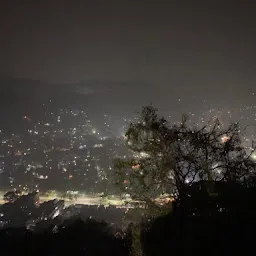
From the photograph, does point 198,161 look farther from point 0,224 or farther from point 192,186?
point 0,224

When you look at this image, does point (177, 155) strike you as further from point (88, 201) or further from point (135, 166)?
point (88, 201)

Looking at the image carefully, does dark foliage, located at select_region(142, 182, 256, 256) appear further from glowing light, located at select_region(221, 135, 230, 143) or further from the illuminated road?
the illuminated road

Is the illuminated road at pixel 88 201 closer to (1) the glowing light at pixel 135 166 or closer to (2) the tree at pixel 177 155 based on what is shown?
(1) the glowing light at pixel 135 166

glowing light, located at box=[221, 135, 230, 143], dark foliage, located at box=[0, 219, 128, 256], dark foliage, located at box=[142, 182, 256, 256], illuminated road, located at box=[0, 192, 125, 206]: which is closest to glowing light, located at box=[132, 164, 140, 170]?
dark foliage, located at box=[142, 182, 256, 256]

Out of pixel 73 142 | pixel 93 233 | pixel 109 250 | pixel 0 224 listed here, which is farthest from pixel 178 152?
pixel 73 142

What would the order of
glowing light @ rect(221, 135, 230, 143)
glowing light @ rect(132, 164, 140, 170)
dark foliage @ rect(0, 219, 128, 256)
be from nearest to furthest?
1. glowing light @ rect(132, 164, 140, 170)
2. glowing light @ rect(221, 135, 230, 143)
3. dark foliage @ rect(0, 219, 128, 256)

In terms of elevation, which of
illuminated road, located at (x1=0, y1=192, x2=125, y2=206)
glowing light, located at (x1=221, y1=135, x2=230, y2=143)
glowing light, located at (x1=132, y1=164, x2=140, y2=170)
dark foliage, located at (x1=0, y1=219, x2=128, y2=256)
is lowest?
dark foliage, located at (x1=0, y1=219, x2=128, y2=256)

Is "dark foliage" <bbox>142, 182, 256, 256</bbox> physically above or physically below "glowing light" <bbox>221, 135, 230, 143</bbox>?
below

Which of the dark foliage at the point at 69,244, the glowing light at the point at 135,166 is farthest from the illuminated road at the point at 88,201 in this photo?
the glowing light at the point at 135,166
